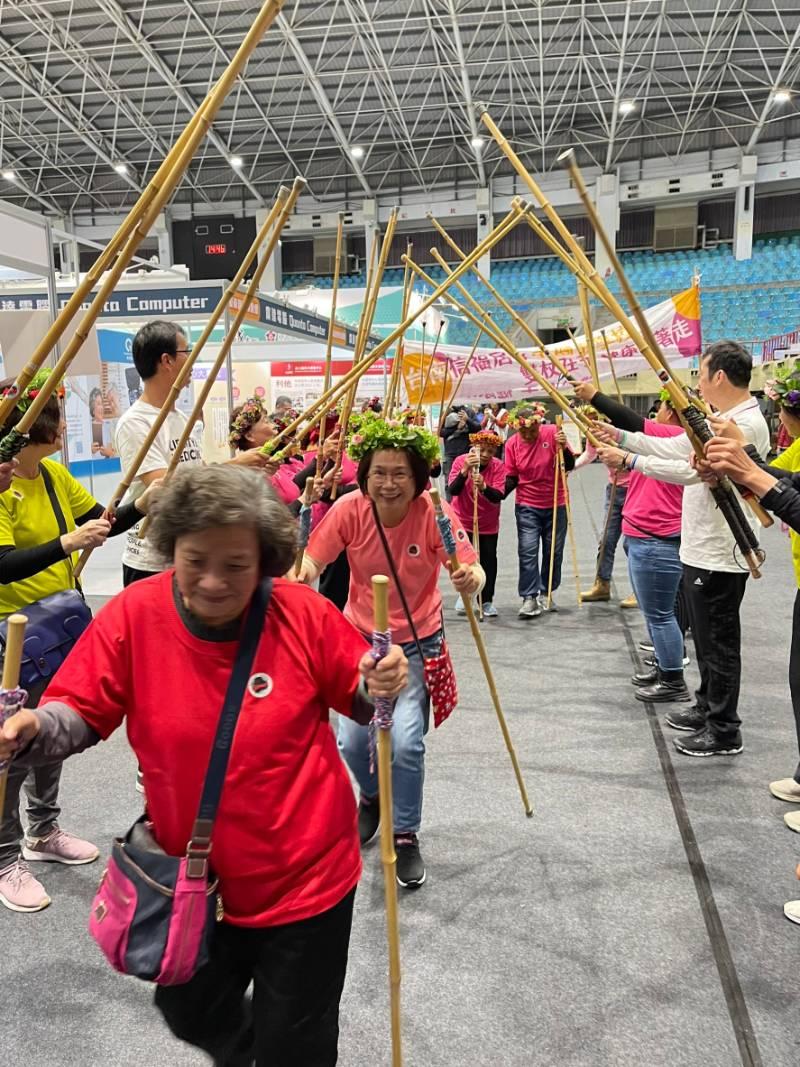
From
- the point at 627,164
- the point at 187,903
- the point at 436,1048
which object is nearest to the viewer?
the point at 187,903

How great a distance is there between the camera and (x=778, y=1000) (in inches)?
74.0

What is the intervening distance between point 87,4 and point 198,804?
16.2m

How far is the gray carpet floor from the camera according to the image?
1.79m

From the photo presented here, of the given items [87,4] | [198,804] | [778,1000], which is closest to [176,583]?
[198,804]

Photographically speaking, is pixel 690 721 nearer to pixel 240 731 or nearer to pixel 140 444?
pixel 140 444

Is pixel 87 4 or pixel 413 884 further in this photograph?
pixel 87 4

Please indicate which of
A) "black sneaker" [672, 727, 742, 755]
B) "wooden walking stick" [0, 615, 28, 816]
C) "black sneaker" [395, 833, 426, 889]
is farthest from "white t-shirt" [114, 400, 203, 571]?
"black sneaker" [672, 727, 742, 755]

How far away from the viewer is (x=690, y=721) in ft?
11.6

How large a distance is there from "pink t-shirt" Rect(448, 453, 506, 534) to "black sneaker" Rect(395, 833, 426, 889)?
3.41 m

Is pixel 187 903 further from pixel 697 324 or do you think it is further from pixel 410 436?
pixel 697 324

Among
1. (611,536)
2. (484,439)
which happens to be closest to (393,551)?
(484,439)

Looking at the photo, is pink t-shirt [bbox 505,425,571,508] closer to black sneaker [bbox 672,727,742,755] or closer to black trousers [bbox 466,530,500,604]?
black trousers [bbox 466,530,500,604]

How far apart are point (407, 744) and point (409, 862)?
422 millimetres

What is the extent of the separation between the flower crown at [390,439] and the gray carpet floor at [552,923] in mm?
1384
